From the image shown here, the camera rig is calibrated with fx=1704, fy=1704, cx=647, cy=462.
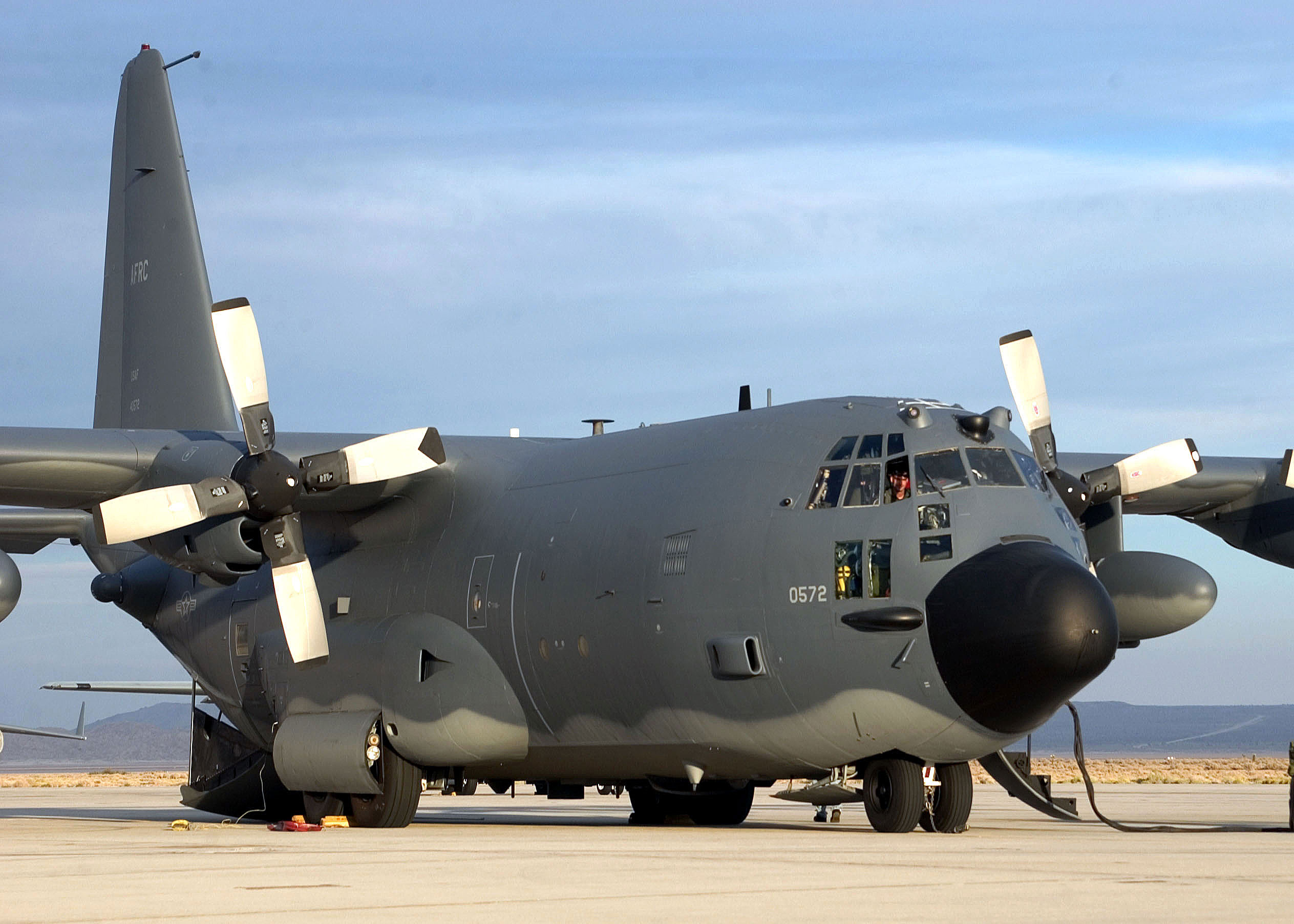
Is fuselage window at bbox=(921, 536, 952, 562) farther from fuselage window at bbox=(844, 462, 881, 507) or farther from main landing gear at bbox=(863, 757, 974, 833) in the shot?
main landing gear at bbox=(863, 757, 974, 833)

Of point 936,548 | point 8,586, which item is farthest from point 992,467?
point 8,586

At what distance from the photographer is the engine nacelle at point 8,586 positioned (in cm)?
2172

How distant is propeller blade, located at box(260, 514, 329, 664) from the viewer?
18125 millimetres

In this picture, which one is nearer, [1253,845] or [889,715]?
[1253,845]

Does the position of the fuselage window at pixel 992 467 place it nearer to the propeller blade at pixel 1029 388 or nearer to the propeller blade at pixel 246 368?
the propeller blade at pixel 1029 388

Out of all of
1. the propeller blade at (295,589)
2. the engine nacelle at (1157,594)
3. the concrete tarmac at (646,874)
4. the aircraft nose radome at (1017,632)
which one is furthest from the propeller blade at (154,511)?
the engine nacelle at (1157,594)

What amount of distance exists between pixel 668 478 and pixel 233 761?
8.68 metres

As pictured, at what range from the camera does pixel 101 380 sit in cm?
2598

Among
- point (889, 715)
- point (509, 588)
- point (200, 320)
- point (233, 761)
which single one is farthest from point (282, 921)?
point (200, 320)

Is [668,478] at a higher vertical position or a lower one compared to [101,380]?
lower

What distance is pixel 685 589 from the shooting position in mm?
16000

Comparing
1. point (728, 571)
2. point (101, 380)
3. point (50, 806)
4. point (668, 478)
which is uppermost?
point (101, 380)

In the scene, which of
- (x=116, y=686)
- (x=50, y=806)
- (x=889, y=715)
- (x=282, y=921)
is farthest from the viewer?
(x=116, y=686)

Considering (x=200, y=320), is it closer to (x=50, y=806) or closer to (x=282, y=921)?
(x=50, y=806)
